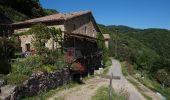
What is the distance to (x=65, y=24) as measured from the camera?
36438 millimetres

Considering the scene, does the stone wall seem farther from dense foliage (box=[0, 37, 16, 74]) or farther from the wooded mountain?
the wooded mountain

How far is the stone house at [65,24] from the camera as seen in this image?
36.2 meters

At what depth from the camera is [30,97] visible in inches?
884

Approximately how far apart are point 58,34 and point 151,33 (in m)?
157

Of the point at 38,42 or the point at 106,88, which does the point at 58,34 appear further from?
the point at 106,88

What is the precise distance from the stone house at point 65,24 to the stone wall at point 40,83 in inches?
268

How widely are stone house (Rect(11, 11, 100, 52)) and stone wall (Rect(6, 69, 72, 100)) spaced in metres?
6.81

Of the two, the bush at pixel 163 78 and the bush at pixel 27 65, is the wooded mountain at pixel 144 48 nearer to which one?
the bush at pixel 163 78

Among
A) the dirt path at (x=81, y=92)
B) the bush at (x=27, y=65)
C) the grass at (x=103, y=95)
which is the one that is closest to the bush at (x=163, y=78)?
the dirt path at (x=81, y=92)

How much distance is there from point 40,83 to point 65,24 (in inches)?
524

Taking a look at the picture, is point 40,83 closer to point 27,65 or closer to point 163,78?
point 27,65

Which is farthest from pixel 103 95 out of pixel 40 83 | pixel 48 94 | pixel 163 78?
pixel 163 78

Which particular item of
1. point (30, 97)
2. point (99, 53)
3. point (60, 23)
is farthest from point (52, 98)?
point (99, 53)

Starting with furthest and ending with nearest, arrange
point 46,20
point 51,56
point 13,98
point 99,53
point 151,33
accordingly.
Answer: point 151,33, point 99,53, point 46,20, point 51,56, point 13,98
